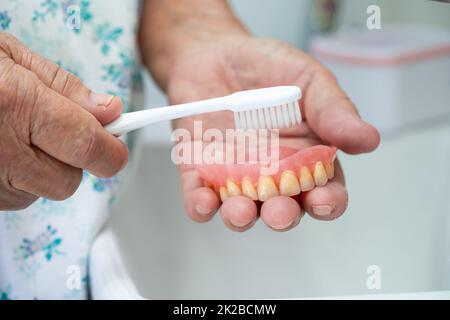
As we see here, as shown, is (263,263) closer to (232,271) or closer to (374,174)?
(232,271)

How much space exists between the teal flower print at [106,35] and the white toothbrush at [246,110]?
220 millimetres

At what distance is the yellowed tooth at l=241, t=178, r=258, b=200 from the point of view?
21.0 inches

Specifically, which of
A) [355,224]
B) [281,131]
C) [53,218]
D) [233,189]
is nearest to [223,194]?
[233,189]

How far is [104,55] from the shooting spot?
0.72 m

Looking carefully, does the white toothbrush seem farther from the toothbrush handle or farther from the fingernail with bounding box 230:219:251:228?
the fingernail with bounding box 230:219:251:228

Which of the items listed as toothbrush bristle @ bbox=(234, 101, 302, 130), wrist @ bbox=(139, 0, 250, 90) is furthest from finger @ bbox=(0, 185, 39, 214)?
wrist @ bbox=(139, 0, 250, 90)

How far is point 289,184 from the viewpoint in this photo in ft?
1.72

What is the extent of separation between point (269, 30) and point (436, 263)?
660mm

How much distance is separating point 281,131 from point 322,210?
13 centimetres

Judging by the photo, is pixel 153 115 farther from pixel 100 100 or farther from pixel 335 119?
pixel 335 119

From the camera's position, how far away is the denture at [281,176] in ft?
1.73

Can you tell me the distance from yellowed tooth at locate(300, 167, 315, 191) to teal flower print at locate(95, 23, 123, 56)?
0.32 metres

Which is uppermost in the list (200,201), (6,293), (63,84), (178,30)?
(178,30)
